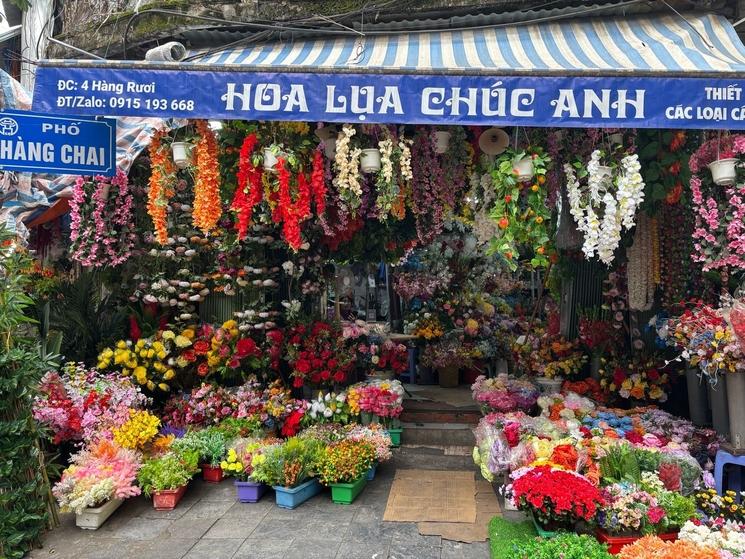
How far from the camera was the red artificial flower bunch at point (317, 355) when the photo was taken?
7.27 meters

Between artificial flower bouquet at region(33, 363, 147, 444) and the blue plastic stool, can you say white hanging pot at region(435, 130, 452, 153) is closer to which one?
the blue plastic stool

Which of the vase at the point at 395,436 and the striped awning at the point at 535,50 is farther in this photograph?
the vase at the point at 395,436

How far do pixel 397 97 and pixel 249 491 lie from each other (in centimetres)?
411

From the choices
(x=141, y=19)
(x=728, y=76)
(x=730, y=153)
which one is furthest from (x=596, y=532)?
(x=141, y=19)

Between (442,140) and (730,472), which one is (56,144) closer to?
(442,140)

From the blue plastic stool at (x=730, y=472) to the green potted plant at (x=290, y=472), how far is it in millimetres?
3785

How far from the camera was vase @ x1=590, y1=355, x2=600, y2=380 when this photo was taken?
7818 millimetres

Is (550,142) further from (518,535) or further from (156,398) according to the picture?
(156,398)

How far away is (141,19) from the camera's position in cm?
684

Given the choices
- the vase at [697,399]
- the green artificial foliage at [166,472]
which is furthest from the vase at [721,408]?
the green artificial foliage at [166,472]

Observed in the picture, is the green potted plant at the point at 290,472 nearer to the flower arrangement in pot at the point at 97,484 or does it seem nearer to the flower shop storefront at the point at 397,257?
the flower shop storefront at the point at 397,257

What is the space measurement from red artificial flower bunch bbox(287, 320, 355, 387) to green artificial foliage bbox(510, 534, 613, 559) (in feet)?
12.2

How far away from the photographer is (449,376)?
10.2 m

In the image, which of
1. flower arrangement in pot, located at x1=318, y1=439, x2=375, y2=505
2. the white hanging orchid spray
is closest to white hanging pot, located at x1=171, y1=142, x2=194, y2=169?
the white hanging orchid spray
